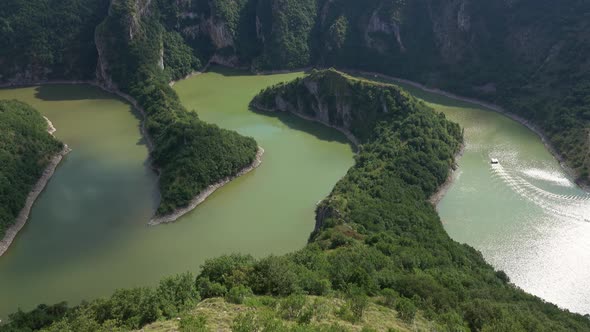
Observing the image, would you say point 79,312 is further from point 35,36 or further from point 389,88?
point 35,36

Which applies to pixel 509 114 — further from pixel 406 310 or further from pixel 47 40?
pixel 47 40

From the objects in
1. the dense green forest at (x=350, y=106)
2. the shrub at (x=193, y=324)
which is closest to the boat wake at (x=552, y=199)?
the dense green forest at (x=350, y=106)

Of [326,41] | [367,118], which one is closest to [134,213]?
[367,118]


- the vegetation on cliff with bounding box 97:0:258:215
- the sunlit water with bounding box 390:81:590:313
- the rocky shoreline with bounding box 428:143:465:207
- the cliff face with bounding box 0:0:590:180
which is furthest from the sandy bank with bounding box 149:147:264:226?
the cliff face with bounding box 0:0:590:180

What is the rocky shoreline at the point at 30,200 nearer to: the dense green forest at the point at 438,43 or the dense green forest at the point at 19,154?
the dense green forest at the point at 19,154

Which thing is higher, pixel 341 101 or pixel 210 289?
pixel 341 101

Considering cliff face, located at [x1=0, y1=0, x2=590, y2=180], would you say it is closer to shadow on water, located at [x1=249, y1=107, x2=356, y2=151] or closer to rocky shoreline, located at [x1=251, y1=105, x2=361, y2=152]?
rocky shoreline, located at [x1=251, y1=105, x2=361, y2=152]
